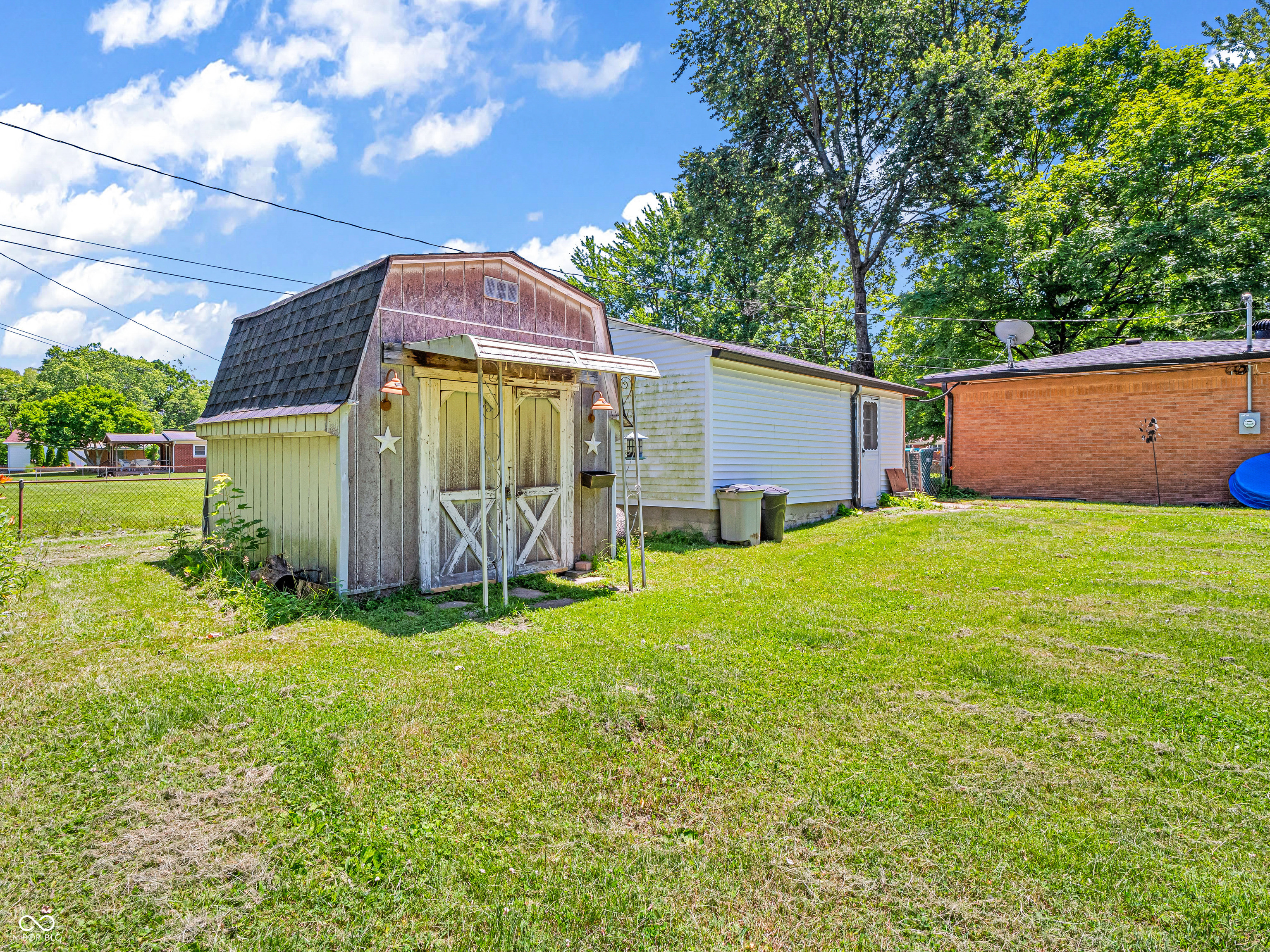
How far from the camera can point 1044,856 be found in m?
2.15

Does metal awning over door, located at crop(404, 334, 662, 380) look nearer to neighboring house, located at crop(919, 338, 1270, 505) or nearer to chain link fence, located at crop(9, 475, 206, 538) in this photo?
chain link fence, located at crop(9, 475, 206, 538)

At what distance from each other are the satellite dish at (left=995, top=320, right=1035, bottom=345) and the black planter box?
1461 cm

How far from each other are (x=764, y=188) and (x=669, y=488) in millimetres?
14553

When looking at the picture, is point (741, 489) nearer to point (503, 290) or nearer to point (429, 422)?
point (503, 290)

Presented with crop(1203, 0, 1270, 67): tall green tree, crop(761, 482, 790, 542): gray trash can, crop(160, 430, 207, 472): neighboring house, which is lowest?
crop(761, 482, 790, 542): gray trash can

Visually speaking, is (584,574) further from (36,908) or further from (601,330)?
(36,908)

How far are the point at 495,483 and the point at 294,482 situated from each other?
2055 millimetres

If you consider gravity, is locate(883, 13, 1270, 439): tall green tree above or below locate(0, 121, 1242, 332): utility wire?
above

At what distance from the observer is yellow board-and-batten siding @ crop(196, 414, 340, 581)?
5883mm

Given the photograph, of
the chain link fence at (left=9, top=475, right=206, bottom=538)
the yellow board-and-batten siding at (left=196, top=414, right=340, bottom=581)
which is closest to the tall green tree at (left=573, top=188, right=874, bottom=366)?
the chain link fence at (left=9, top=475, right=206, bottom=538)

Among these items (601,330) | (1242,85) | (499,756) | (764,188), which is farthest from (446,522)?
(1242,85)

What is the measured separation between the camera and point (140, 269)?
12836mm

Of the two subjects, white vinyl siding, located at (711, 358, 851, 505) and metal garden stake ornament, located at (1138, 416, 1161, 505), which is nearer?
white vinyl siding, located at (711, 358, 851, 505)

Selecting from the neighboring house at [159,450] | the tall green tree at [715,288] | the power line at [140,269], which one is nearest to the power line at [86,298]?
the power line at [140,269]
